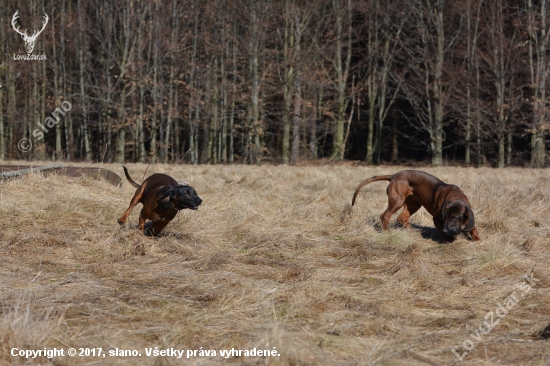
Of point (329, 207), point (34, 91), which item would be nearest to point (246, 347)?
point (329, 207)

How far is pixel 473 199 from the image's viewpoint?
31.3ft

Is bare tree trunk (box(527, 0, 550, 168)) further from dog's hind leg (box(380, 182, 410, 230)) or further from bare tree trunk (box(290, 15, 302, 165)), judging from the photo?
dog's hind leg (box(380, 182, 410, 230))

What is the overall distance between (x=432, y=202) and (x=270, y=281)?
3446 millimetres

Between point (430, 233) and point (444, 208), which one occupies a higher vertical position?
point (444, 208)

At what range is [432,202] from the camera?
805 centimetres

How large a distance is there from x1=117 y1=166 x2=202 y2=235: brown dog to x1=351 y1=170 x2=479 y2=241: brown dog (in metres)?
2.53

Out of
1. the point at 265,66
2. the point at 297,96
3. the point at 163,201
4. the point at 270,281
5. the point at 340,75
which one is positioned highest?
the point at 265,66

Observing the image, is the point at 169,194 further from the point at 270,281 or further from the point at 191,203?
the point at 270,281

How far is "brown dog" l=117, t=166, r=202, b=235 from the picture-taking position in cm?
661

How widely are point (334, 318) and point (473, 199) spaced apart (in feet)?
19.1

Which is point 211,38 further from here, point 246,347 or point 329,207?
point 246,347

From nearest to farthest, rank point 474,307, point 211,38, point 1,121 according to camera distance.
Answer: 1. point 474,307
2. point 1,121
3. point 211,38

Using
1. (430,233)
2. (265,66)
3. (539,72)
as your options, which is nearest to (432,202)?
(430,233)

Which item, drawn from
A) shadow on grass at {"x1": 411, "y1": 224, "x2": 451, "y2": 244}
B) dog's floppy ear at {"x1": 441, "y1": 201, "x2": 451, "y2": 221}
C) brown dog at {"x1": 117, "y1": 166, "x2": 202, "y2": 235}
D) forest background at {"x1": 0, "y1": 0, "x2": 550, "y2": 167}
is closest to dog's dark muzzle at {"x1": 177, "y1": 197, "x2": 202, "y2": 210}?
brown dog at {"x1": 117, "y1": 166, "x2": 202, "y2": 235}
